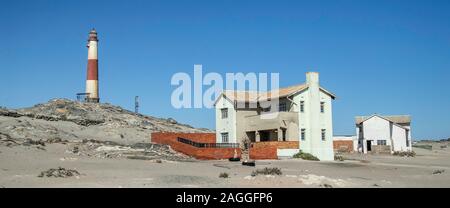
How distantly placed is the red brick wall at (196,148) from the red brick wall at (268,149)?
1.34m

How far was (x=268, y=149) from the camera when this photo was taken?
4297 centimetres

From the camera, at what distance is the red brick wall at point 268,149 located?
42.9 metres

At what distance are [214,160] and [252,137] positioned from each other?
26.9ft

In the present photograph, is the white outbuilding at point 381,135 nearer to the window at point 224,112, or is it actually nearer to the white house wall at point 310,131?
the white house wall at point 310,131

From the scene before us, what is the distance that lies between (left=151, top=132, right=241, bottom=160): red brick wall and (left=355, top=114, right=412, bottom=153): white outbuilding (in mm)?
23617

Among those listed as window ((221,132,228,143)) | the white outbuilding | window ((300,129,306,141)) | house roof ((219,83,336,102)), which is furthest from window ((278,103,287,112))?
the white outbuilding

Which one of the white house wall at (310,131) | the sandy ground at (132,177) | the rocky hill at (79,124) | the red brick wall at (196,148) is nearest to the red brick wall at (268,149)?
the red brick wall at (196,148)

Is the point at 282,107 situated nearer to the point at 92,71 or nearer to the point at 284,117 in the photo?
the point at 284,117

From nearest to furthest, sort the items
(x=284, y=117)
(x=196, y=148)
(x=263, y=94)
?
(x=196, y=148) < (x=284, y=117) < (x=263, y=94)

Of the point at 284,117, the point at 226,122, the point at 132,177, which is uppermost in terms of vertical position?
the point at 284,117

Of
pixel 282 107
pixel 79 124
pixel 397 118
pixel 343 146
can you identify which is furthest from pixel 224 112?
pixel 397 118

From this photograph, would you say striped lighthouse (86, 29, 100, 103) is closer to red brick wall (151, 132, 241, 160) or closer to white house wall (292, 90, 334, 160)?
red brick wall (151, 132, 241, 160)

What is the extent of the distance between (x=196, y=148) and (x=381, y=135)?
1222 inches

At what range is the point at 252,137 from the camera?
49219 mm
